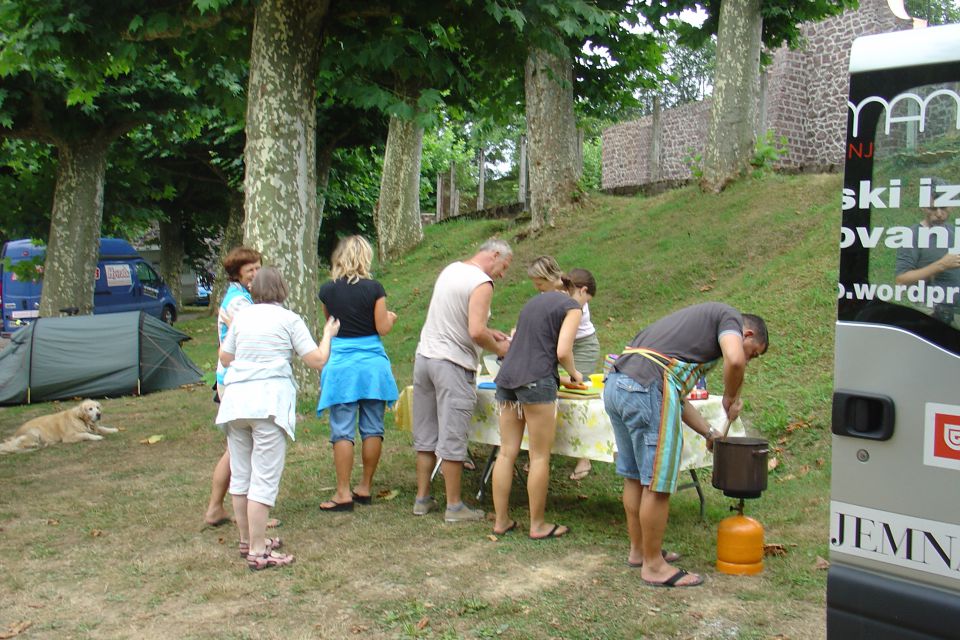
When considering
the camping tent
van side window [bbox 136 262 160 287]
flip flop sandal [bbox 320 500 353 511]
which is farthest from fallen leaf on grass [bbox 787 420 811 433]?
van side window [bbox 136 262 160 287]

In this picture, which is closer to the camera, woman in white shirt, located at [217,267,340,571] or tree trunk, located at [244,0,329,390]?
woman in white shirt, located at [217,267,340,571]

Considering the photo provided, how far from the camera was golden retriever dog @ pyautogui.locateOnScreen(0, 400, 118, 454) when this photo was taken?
364 inches

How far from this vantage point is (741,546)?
4.86 metres

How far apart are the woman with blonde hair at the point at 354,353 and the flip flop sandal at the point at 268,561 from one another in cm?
98

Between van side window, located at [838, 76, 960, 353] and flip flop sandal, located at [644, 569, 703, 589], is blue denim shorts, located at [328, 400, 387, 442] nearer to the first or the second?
flip flop sandal, located at [644, 569, 703, 589]

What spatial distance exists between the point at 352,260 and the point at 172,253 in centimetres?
2606

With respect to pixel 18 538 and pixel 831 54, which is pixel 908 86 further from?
pixel 831 54

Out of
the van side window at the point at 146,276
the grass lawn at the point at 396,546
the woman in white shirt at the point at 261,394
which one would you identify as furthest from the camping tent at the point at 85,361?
the van side window at the point at 146,276

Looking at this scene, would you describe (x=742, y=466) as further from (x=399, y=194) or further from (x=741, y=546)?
(x=399, y=194)

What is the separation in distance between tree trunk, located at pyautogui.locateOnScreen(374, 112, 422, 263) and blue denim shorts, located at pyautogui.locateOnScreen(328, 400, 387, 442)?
44.6 feet

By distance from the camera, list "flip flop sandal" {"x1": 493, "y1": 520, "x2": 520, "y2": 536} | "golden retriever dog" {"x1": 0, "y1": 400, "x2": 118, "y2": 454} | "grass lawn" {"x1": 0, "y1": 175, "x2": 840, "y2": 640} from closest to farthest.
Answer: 1. "grass lawn" {"x1": 0, "y1": 175, "x2": 840, "y2": 640}
2. "flip flop sandal" {"x1": 493, "y1": 520, "x2": 520, "y2": 536}
3. "golden retriever dog" {"x1": 0, "y1": 400, "x2": 118, "y2": 454}

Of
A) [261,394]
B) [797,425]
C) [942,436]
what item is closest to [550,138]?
[797,425]

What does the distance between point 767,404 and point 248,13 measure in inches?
247

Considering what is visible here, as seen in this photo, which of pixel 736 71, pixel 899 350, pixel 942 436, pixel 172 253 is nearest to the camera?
pixel 942 436
